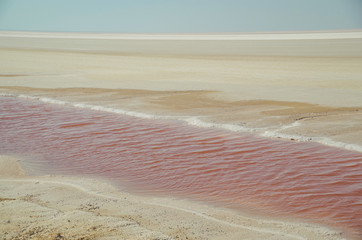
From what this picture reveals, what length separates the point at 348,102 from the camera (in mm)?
12750

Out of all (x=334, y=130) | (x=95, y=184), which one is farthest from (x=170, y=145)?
(x=334, y=130)

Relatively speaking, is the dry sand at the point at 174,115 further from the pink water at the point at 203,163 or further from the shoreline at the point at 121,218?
the pink water at the point at 203,163

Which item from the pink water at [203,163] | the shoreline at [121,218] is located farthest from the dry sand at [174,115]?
the pink water at [203,163]

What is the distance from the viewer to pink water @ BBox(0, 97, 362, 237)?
616cm

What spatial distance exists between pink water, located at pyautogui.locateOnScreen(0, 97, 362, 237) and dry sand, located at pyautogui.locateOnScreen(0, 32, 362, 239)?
1.68 feet

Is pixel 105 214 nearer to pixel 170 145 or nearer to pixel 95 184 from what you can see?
pixel 95 184

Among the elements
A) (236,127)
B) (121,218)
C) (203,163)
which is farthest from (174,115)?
(121,218)

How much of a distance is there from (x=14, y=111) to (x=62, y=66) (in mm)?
14805

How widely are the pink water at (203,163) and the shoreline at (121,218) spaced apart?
0.48 meters

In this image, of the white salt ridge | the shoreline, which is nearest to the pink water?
the white salt ridge

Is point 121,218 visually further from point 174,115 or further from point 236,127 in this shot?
point 174,115

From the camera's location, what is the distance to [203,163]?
7.90 meters

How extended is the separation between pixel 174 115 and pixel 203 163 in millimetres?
4048

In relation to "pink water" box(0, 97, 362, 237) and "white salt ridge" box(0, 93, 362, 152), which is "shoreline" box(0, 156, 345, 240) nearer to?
"pink water" box(0, 97, 362, 237)
